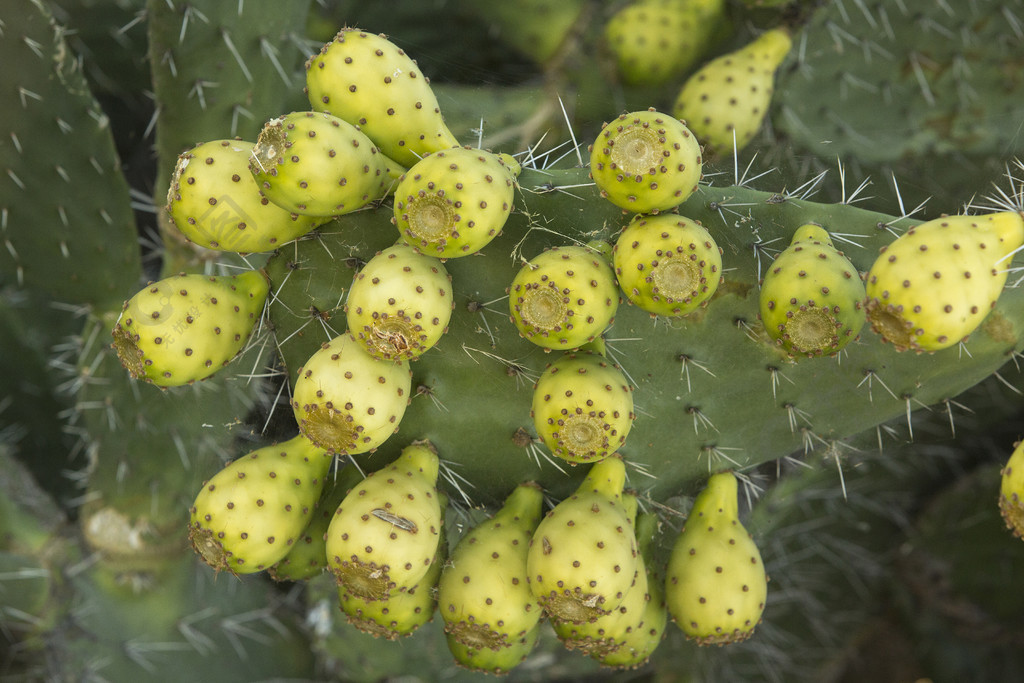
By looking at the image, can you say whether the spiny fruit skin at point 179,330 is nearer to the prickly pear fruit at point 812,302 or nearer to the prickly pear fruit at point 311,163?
the prickly pear fruit at point 311,163

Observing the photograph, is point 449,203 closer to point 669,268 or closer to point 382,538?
point 669,268

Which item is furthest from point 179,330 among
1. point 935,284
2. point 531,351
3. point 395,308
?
point 935,284

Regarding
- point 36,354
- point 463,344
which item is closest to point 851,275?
point 463,344

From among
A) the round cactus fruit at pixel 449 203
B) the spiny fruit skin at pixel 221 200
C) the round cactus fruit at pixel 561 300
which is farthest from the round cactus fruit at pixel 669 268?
the spiny fruit skin at pixel 221 200

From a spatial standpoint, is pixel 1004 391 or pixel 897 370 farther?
pixel 1004 391

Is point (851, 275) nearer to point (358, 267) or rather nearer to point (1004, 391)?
point (358, 267)

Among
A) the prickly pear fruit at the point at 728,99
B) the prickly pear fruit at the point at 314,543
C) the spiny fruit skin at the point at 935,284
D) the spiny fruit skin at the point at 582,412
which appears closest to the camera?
the spiny fruit skin at the point at 935,284
